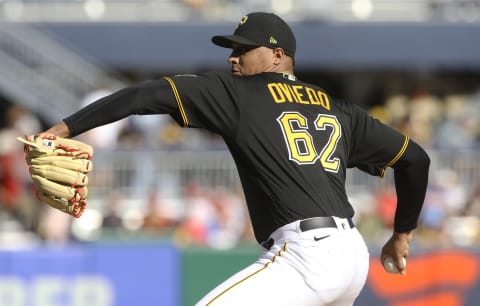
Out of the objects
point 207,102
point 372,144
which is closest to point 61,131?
point 207,102

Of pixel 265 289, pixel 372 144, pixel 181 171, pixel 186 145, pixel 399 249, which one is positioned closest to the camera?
pixel 265 289

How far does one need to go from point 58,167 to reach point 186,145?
29.2ft

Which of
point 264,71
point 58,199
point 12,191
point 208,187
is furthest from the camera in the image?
point 208,187

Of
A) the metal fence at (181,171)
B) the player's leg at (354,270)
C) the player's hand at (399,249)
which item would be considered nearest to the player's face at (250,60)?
the player's leg at (354,270)

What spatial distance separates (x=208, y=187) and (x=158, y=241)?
11.5 feet

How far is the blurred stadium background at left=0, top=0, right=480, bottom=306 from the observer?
9.42 metres

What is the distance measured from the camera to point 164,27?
1769 cm

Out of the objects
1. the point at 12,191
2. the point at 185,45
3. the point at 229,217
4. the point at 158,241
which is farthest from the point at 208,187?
the point at 185,45

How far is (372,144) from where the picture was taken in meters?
5.38

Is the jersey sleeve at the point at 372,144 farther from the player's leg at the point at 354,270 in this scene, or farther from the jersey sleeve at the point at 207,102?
the jersey sleeve at the point at 207,102

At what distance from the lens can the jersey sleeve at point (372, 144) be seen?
17.4 ft

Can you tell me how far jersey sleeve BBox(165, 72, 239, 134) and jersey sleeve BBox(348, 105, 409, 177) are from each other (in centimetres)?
66

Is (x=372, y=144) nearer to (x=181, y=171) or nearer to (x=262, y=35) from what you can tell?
(x=262, y=35)

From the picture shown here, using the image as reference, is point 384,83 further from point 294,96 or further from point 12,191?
point 294,96
